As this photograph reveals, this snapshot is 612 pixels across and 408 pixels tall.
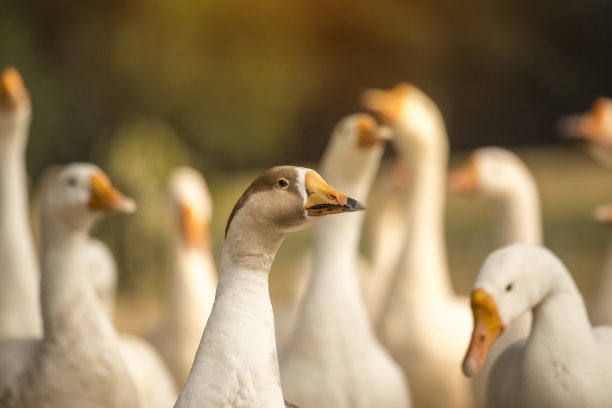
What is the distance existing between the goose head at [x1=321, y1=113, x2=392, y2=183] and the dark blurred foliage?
16.8 ft

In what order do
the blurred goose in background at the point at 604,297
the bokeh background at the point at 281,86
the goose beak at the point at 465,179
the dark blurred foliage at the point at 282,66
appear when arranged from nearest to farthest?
1. the blurred goose in background at the point at 604,297
2. the goose beak at the point at 465,179
3. the bokeh background at the point at 281,86
4. the dark blurred foliage at the point at 282,66

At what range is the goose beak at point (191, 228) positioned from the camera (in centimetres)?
434

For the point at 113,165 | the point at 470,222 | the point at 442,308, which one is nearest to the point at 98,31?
A: the point at 113,165

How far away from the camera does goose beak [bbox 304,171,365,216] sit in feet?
6.45

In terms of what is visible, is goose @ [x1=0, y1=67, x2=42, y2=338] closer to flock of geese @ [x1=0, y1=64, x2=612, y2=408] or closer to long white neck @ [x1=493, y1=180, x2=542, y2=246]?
flock of geese @ [x1=0, y1=64, x2=612, y2=408]

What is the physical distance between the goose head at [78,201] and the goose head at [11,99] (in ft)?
2.79

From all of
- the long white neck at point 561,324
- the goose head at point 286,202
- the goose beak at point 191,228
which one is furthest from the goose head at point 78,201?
the goose beak at point 191,228

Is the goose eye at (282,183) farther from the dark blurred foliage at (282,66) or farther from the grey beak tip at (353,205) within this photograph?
the dark blurred foliage at (282,66)

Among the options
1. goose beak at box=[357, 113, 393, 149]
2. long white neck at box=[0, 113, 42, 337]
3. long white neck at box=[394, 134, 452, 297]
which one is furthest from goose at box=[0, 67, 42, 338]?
long white neck at box=[394, 134, 452, 297]

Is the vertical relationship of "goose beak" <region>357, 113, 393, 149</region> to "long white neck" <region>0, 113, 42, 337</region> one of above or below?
above

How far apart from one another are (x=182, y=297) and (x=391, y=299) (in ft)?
3.05

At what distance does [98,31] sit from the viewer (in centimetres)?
890

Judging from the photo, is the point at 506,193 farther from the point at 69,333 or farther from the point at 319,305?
the point at 69,333

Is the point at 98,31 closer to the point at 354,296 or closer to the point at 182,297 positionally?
the point at 182,297
